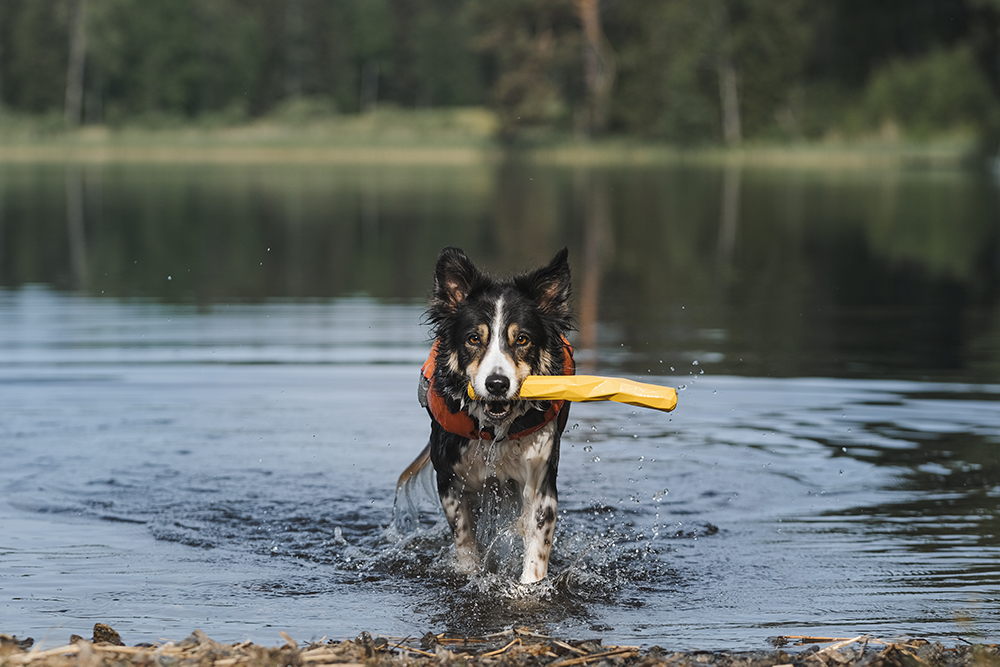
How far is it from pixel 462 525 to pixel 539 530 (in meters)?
0.52

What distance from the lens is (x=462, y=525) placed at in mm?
7570

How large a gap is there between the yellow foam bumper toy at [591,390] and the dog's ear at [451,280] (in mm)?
564

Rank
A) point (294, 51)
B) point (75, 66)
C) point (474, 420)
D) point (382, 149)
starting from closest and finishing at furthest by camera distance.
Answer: point (474, 420)
point (382, 149)
point (75, 66)
point (294, 51)

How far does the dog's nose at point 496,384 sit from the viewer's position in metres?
6.65

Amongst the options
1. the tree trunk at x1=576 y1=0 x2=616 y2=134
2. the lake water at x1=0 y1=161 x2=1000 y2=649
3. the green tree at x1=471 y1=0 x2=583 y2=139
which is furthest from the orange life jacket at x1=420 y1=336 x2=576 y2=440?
the tree trunk at x1=576 y1=0 x2=616 y2=134

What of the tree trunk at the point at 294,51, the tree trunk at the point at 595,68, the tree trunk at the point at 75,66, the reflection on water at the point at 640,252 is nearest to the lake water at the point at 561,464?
the reflection on water at the point at 640,252

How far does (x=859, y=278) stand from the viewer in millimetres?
22047

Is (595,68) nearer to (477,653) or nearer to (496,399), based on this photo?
(496,399)

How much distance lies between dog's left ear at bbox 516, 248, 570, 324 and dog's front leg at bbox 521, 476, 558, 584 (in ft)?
3.31

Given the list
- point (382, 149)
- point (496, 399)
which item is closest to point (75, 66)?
point (382, 149)

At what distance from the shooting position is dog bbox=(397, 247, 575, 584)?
22.7 feet

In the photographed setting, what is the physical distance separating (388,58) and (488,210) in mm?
94107

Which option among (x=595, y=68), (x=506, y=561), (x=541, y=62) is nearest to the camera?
(x=506, y=561)

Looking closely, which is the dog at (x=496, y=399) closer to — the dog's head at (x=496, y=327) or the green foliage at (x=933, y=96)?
the dog's head at (x=496, y=327)
